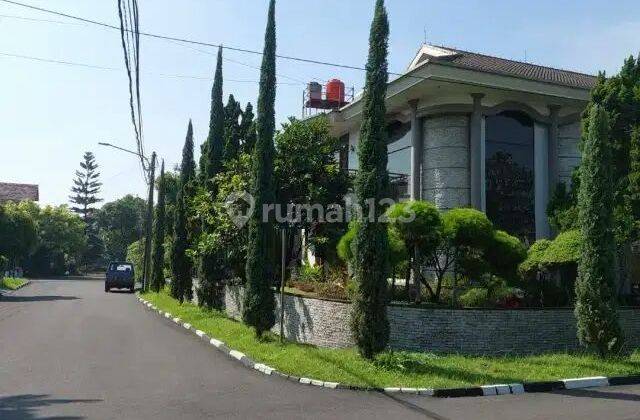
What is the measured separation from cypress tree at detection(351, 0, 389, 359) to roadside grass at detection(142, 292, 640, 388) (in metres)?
0.53

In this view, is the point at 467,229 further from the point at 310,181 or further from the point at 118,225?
the point at 118,225

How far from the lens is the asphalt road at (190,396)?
7543mm

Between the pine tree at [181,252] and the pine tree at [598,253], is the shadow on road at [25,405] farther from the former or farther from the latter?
the pine tree at [181,252]

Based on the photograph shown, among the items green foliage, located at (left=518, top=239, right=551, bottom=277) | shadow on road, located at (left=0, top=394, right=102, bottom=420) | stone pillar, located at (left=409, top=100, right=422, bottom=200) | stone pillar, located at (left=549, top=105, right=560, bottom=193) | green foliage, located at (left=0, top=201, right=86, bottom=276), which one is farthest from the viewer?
green foliage, located at (left=0, top=201, right=86, bottom=276)

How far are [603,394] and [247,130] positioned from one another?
1722 cm

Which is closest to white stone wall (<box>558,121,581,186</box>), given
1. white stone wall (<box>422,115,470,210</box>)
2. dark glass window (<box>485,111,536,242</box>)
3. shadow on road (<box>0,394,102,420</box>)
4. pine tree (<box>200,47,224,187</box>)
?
dark glass window (<box>485,111,536,242</box>)

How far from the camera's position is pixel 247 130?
23.5 meters

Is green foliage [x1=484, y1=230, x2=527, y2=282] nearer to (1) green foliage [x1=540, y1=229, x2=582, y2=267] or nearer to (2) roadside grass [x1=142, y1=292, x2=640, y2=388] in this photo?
(1) green foliage [x1=540, y1=229, x2=582, y2=267]

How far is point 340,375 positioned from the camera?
980 centimetres

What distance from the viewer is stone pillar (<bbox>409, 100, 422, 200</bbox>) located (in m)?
19.7

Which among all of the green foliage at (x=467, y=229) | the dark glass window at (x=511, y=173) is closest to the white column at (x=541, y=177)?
the dark glass window at (x=511, y=173)

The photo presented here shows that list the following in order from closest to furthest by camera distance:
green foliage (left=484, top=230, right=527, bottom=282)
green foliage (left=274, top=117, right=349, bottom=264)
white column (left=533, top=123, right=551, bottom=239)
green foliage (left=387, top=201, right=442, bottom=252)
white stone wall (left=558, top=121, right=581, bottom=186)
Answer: green foliage (left=387, top=201, right=442, bottom=252) < green foliage (left=484, top=230, right=527, bottom=282) < green foliage (left=274, top=117, right=349, bottom=264) < white column (left=533, top=123, right=551, bottom=239) < white stone wall (left=558, top=121, right=581, bottom=186)

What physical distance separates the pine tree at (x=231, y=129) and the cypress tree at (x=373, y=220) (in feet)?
37.8

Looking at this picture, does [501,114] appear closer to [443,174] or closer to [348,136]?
[443,174]
